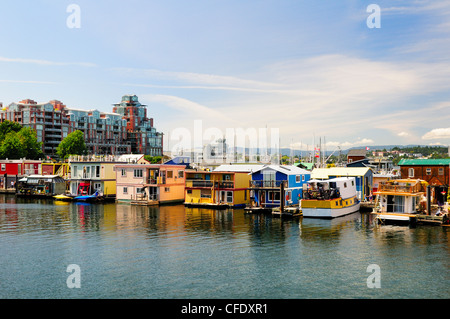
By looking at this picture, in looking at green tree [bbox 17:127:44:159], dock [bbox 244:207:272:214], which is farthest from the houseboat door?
green tree [bbox 17:127:44:159]

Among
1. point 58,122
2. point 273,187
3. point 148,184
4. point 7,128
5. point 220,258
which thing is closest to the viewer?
point 220,258

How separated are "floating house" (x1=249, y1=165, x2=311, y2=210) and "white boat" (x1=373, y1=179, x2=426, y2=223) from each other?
14394 millimetres

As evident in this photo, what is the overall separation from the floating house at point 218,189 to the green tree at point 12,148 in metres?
85.0

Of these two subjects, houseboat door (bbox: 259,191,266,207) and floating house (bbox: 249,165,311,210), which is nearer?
floating house (bbox: 249,165,311,210)

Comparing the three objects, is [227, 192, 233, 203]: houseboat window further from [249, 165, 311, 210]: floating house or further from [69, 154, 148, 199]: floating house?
[69, 154, 148, 199]: floating house

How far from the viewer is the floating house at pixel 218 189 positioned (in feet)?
213

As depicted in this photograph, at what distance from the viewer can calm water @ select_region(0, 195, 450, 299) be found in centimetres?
2572

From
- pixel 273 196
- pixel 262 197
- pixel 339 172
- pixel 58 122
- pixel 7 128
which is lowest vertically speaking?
pixel 262 197

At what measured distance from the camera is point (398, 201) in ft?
164

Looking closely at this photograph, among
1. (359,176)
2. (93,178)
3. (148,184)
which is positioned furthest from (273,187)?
(93,178)

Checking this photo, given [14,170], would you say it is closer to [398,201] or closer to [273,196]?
[273,196]

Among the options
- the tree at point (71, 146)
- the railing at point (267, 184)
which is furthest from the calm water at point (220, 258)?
the tree at point (71, 146)

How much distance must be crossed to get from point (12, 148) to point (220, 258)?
11653 cm

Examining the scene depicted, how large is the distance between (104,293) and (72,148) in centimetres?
13101
